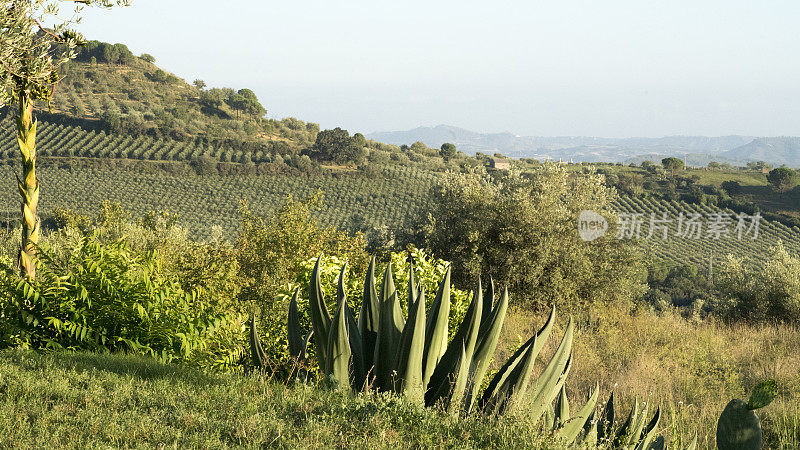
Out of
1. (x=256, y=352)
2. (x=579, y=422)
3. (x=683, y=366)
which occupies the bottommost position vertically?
(x=683, y=366)

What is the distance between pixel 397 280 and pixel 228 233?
3842 centimetres

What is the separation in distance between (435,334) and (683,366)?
5.68m

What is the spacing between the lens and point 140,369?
419 centimetres

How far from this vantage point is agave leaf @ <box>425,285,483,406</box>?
377cm

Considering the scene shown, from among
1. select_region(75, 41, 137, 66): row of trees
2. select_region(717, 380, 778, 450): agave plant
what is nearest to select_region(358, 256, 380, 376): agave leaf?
select_region(717, 380, 778, 450): agave plant

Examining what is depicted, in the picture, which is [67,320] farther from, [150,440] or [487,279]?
[487,279]

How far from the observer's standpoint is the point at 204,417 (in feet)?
10.4

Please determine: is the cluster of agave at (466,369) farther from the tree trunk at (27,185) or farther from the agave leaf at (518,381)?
the tree trunk at (27,185)

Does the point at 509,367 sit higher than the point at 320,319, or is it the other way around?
the point at 320,319

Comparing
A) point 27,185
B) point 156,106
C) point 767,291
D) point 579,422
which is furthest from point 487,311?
point 156,106

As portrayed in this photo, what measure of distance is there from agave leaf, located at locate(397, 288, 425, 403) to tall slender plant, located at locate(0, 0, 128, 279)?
3.74 metres

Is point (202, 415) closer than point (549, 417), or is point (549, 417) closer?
point (202, 415)

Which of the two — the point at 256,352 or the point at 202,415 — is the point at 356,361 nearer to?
the point at 256,352

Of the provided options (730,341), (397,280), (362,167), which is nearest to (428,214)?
(730,341)
